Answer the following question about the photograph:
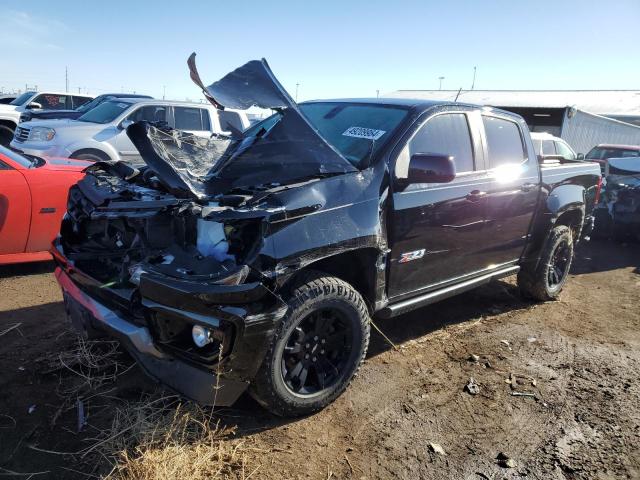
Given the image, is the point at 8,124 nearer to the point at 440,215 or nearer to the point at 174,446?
the point at 440,215

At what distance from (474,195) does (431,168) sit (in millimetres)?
865

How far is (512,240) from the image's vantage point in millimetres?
4680

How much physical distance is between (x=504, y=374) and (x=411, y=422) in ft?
3.67

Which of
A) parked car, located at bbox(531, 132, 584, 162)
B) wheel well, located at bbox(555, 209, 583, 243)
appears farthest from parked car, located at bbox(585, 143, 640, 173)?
wheel well, located at bbox(555, 209, 583, 243)

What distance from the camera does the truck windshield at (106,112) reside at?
9.34 meters

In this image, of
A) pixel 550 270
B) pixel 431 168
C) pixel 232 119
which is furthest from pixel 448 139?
pixel 232 119

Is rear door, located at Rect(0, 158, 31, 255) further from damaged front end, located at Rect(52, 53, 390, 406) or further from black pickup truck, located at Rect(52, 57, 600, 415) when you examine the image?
damaged front end, located at Rect(52, 53, 390, 406)

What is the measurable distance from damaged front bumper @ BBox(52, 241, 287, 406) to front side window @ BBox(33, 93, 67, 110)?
58.0 feet

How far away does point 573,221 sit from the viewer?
5.69 meters

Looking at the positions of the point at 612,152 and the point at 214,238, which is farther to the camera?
the point at 612,152

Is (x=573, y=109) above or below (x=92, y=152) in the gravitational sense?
above

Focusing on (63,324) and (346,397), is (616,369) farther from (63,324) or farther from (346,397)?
(63,324)

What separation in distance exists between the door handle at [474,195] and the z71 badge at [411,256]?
0.66 m

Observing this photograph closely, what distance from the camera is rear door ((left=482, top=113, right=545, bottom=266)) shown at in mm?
4316
